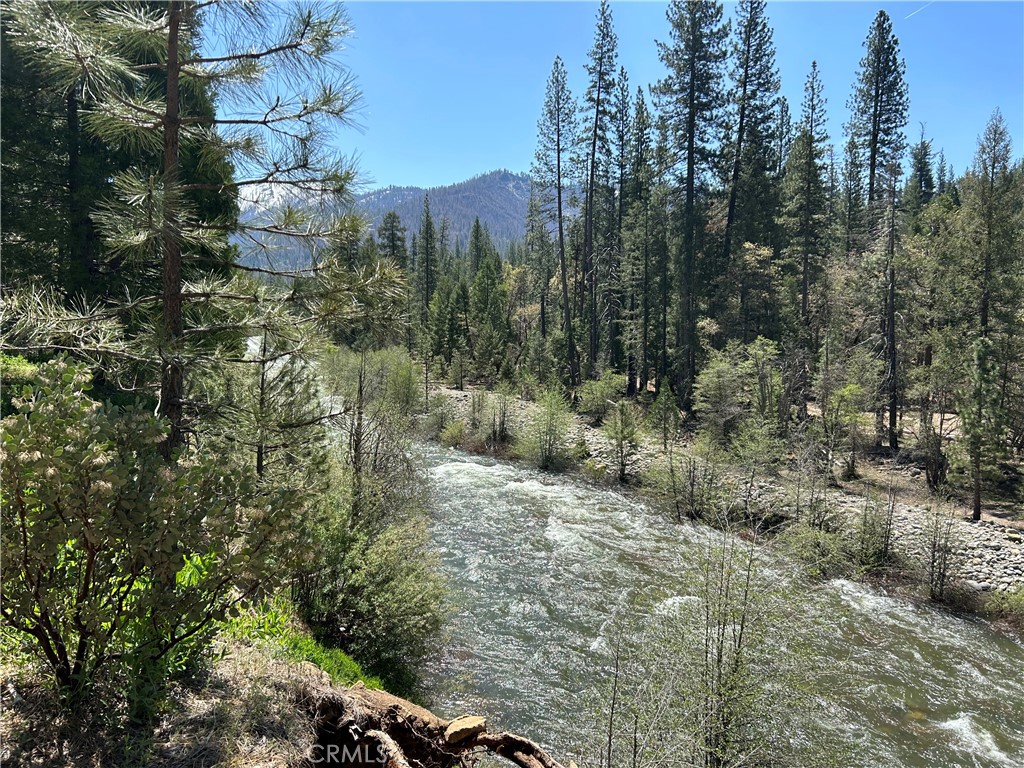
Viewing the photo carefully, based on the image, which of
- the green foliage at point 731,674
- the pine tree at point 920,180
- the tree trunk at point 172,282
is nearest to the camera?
the tree trunk at point 172,282

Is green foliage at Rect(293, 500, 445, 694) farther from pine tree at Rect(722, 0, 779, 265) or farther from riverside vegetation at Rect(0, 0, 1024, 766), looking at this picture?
pine tree at Rect(722, 0, 779, 265)

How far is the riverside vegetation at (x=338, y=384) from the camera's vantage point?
116 inches

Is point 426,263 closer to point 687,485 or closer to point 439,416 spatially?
point 439,416

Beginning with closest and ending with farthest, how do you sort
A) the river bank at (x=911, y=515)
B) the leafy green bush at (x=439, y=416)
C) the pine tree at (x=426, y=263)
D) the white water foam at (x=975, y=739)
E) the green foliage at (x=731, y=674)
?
the green foliage at (x=731, y=674) → the white water foam at (x=975, y=739) → the river bank at (x=911, y=515) → the leafy green bush at (x=439, y=416) → the pine tree at (x=426, y=263)

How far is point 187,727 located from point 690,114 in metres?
30.6

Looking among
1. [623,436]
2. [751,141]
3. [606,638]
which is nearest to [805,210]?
[751,141]

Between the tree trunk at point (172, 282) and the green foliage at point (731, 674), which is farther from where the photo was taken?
the green foliage at point (731, 674)

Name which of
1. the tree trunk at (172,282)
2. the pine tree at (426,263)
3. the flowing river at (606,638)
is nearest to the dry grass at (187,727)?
the tree trunk at (172,282)

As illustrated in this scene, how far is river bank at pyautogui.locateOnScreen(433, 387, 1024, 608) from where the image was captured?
1205 cm

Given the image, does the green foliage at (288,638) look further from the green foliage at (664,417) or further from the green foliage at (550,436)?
the green foliage at (664,417)

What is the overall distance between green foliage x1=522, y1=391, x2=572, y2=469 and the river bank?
96 cm

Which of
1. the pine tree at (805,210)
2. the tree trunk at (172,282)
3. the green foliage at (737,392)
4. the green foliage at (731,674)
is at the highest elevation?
the pine tree at (805,210)

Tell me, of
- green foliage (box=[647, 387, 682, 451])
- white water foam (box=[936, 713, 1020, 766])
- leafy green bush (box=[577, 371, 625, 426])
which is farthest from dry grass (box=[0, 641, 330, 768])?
leafy green bush (box=[577, 371, 625, 426])

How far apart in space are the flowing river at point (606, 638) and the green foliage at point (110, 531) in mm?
5515
